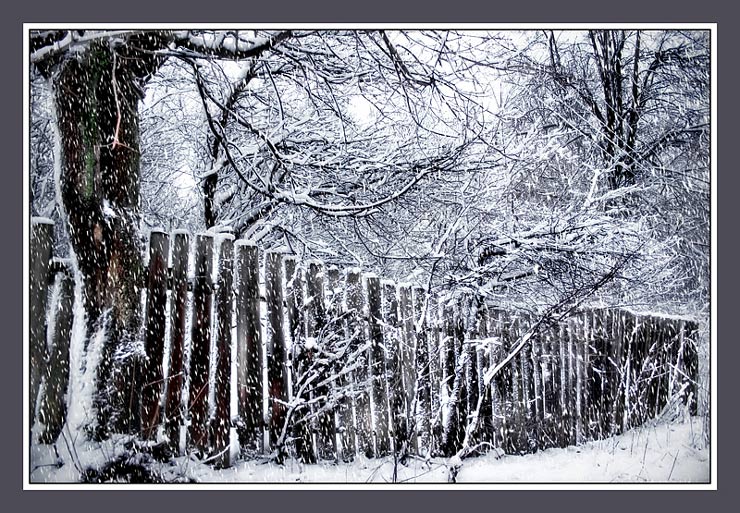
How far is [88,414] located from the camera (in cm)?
343

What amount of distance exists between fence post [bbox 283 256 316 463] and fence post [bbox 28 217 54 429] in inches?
56.2

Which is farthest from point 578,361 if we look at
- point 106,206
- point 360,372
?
point 106,206

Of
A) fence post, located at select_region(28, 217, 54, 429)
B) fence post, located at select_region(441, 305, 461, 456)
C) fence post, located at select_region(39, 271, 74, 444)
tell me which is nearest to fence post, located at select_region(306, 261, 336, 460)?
fence post, located at select_region(441, 305, 461, 456)

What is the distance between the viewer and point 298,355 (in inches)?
142

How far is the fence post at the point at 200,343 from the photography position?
345cm

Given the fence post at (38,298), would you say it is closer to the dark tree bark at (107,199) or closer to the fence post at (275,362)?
the dark tree bark at (107,199)

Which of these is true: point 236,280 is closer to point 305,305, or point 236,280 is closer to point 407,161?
point 305,305

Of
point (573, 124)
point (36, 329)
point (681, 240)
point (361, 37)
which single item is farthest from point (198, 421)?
point (681, 240)

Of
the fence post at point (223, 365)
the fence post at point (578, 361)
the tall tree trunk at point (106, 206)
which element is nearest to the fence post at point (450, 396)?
the fence post at point (578, 361)

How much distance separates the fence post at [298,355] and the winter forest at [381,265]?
1 centimetres

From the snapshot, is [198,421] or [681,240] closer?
[198,421]

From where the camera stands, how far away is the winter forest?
11.4 feet

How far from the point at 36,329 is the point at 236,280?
1251 mm

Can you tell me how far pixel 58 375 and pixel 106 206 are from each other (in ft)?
3.48
